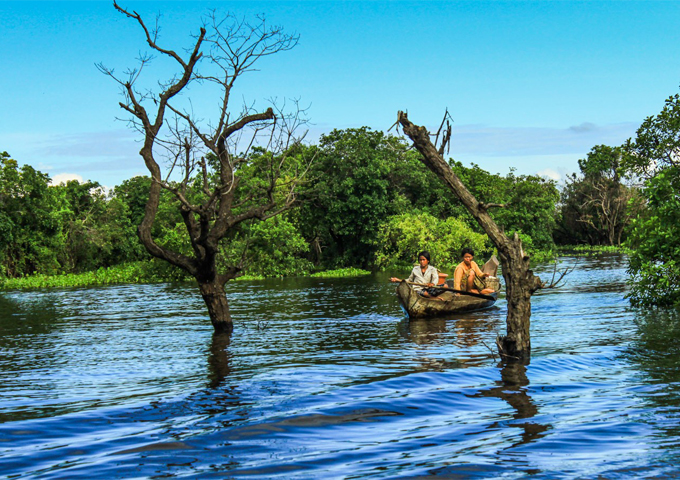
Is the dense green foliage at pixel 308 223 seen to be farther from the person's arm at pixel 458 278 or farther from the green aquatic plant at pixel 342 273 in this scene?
the person's arm at pixel 458 278

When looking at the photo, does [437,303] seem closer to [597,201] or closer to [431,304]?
[431,304]

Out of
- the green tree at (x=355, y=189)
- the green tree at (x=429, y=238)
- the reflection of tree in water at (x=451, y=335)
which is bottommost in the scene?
the reflection of tree in water at (x=451, y=335)

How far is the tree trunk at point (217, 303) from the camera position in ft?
50.5

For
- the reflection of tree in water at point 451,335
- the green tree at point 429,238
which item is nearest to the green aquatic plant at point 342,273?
the green tree at point 429,238

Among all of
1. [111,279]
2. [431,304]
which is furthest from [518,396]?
[111,279]

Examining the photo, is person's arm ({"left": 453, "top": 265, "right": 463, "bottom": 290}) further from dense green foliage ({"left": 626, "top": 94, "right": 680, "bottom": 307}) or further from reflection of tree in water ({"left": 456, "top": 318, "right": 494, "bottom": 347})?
dense green foliage ({"left": 626, "top": 94, "right": 680, "bottom": 307})

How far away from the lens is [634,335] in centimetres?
1427

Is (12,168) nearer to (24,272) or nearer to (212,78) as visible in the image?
(24,272)

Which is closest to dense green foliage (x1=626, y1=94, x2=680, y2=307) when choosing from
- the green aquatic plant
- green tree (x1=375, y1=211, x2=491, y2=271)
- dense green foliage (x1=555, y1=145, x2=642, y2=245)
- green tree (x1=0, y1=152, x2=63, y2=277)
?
green tree (x1=375, y1=211, x2=491, y2=271)

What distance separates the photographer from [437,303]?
18.7 metres

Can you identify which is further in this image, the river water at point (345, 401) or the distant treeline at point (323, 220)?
the distant treeline at point (323, 220)

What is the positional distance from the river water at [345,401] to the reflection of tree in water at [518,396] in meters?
0.04

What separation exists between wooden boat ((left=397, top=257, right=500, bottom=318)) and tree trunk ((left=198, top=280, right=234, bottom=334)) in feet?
15.7

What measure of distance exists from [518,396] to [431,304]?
951 cm
